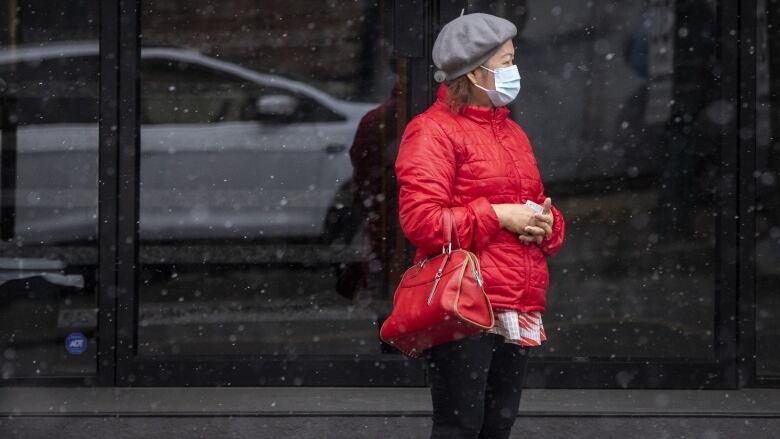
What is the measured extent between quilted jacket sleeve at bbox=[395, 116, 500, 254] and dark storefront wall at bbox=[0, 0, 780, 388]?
8.13 ft

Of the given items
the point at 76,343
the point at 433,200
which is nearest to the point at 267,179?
the point at 76,343

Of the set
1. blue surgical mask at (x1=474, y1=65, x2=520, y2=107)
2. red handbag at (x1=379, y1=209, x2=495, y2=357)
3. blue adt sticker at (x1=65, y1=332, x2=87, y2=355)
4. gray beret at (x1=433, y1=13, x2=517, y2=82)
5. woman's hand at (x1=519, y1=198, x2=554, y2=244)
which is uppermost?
gray beret at (x1=433, y1=13, x2=517, y2=82)

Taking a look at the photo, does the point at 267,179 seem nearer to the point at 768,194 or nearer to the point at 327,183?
the point at 327,183

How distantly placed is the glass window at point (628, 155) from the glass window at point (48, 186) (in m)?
2.45

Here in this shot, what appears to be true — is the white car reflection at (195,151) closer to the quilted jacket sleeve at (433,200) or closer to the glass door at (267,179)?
the glass door at (267,179)

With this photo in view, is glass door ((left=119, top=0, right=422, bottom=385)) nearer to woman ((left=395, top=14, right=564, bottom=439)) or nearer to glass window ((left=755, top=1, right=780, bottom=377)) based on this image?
glass window ((left=755, top=1, right=780, bottom=377))

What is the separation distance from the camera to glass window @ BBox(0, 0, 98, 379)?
597 cm

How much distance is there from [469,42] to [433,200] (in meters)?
0.56

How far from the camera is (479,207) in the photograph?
3455 mm

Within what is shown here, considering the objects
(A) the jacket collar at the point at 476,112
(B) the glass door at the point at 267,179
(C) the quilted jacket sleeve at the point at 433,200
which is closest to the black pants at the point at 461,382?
(C) the quilted jacket sleeve at the point at 433,200

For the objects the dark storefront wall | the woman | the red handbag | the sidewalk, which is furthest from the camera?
the dark storefront wall

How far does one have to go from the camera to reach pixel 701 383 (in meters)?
5.91

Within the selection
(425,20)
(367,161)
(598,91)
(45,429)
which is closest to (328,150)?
(367,161)

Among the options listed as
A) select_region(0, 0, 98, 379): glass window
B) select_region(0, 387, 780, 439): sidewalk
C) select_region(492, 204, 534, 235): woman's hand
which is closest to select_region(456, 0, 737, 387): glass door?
select_region(0, 387, 780, 439): sidewalk
